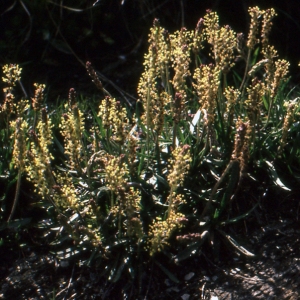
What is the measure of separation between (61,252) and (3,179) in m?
0.59

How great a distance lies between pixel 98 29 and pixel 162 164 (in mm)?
2443

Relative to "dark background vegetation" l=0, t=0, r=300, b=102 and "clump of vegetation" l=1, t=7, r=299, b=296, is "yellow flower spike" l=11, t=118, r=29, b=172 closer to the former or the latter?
"clump of vegetation" l=1, t=7, r=299, b=296

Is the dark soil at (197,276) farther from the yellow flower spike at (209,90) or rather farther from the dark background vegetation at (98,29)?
the dark background vegetation at (98,29)

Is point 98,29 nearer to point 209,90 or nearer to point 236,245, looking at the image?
point 209,90

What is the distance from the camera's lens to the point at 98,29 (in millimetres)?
5242

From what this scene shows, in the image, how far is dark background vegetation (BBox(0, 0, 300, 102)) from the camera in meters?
5.02

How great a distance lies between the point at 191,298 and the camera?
2.73 metres

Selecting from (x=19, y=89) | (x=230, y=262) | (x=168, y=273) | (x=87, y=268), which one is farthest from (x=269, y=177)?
(x=19, y=89)

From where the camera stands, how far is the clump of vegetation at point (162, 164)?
2541 mm

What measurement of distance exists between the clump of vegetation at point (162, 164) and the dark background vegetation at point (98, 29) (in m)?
1.68

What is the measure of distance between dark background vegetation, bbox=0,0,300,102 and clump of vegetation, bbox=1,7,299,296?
1.68 m

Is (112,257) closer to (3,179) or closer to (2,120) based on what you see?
(3,179)

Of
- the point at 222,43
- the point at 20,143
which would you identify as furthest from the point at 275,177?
the point at 20,143

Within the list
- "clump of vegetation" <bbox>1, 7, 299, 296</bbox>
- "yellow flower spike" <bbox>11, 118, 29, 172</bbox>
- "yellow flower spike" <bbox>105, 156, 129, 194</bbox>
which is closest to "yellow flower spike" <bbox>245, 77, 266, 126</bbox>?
"clump of vegetation" <bbox>1, 7, 299, 296</bbox>
